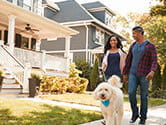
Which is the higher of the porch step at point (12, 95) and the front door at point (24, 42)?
the front door at point (24, 42)

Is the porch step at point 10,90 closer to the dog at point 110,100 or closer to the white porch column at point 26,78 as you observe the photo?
the white porch column at point 26,78

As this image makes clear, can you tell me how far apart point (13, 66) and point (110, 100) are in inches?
348

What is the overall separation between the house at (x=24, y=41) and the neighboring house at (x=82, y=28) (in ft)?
17.0

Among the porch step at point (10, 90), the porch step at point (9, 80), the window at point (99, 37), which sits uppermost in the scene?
the window at point (99, 37)

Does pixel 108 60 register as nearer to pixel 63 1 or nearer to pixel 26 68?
pixel 26 68

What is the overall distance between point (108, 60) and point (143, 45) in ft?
2.52

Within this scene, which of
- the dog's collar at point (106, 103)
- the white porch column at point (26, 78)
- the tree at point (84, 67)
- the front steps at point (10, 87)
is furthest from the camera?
the tree at point (84, 67)

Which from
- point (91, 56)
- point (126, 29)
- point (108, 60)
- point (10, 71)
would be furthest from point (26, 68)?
point (126, 29)

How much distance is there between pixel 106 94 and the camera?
3635mm

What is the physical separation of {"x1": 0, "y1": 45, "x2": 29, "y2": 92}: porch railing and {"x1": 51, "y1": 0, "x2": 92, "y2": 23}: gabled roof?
1272 cm

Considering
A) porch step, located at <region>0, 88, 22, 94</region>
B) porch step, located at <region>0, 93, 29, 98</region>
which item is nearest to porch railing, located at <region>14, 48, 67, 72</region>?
porch step, located at <region>0, 88, 22, 94</region>

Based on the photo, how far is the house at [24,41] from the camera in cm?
1151

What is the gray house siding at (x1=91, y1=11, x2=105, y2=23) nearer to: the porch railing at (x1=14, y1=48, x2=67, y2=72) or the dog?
the porch railing at (x1=14, y1=48, x2=67, y2=72)

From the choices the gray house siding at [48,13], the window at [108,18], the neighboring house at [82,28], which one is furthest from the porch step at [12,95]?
the window at [108,18]
